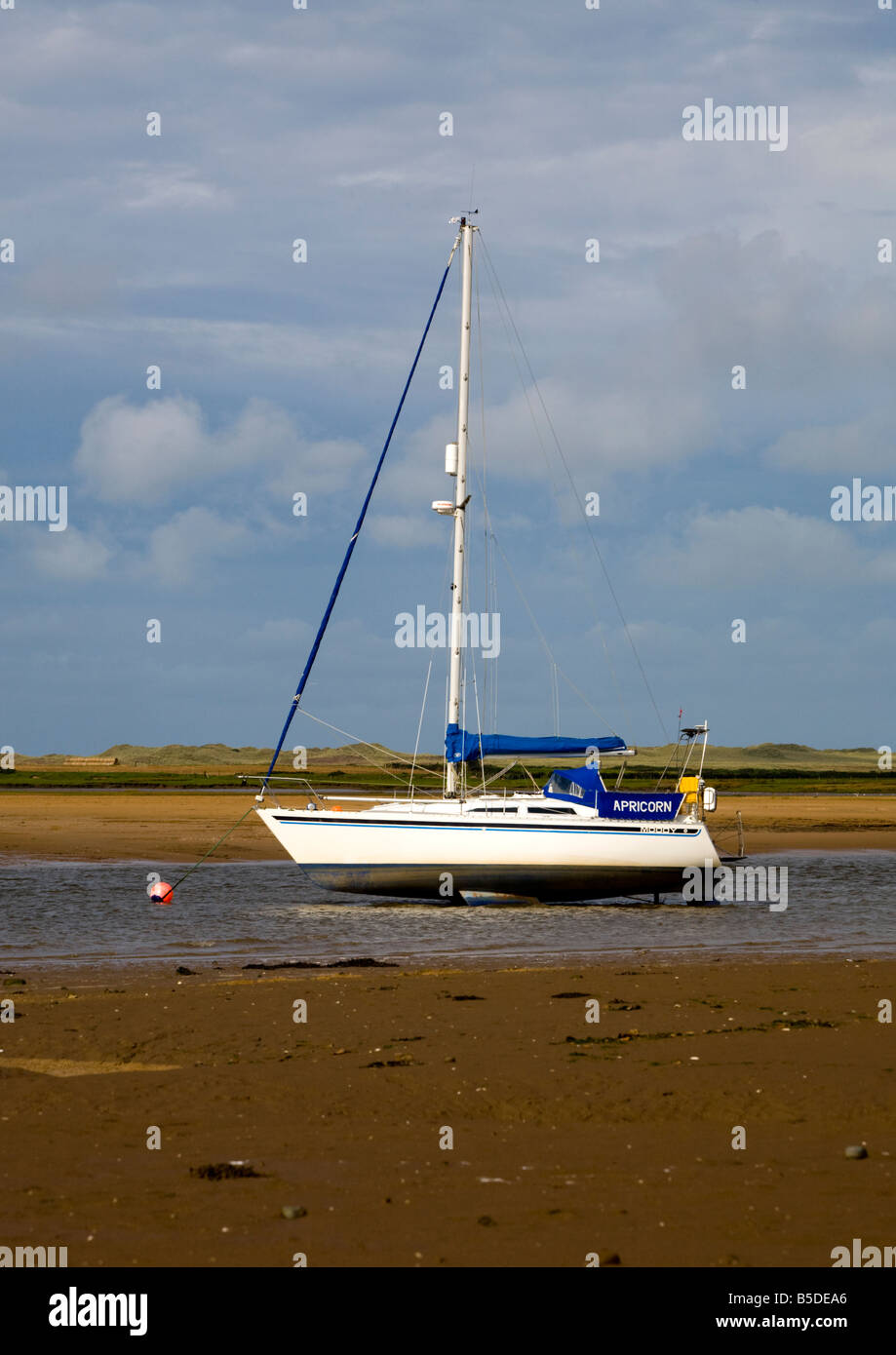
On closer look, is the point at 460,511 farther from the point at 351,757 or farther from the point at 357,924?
the point at 351,757

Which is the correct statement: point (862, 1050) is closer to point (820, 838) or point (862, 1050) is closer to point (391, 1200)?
point (391, 1200)

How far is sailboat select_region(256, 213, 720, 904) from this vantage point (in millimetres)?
28703

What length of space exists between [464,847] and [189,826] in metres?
23.1

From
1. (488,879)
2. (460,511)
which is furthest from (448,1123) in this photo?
(460,511)

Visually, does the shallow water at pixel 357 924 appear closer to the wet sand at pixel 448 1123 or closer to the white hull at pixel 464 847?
the white hull at pixel 464 847

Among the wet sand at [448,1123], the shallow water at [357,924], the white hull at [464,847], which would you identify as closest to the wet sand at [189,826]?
the white hull at [464,847]

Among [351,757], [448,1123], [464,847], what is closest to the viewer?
[448,1123]

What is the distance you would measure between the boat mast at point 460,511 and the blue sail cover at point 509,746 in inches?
14.3

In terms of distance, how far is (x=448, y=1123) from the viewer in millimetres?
10211

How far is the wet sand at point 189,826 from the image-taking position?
4094 cm

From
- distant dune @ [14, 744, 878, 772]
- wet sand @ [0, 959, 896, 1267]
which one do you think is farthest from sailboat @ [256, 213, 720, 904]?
distant dune @ [14, 744, 878, 772]

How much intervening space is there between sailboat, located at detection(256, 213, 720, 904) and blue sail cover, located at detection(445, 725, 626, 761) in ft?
0.09

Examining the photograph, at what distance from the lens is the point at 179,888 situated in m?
30.6

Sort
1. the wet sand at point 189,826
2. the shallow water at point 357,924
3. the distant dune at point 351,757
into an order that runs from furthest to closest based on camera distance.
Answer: the distant dune at point 351,757 → the wet sand at point 189,826 → the shallow water at point 357,924
